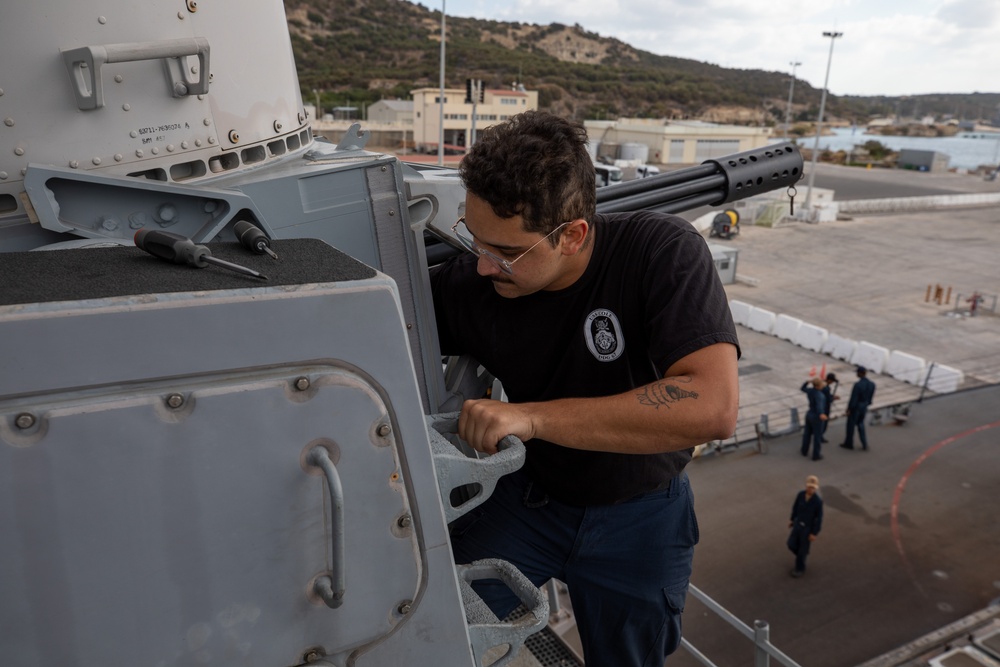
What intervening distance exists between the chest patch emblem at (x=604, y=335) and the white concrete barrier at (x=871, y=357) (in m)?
16.3

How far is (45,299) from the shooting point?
4.12 ft

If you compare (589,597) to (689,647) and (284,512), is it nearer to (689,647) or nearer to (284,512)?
(284,512)

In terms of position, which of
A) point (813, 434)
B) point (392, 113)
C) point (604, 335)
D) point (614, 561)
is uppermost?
point (604, 335)

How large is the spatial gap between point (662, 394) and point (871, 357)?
16.8 meters

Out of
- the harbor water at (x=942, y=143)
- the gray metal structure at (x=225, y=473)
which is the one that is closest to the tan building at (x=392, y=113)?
the gray metal structure at (x=225, y=473)

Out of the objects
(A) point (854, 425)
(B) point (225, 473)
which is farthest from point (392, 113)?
(B) point (225, 473)

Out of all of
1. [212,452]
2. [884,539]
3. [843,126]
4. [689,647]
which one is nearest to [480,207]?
[212,452]

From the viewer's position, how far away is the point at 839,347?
1767 cm

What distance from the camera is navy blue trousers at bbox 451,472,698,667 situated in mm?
2459

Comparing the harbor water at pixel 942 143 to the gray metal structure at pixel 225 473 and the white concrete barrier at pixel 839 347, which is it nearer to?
the white concrete barrier at pixel 839 347

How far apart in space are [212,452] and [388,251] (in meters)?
1.62

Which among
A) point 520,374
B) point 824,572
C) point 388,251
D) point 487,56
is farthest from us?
point 487,56

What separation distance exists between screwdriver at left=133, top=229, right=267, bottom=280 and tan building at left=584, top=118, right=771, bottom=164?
50.3 metres

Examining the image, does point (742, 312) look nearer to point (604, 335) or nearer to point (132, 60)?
point (604, 335)
